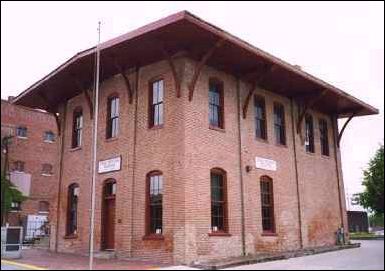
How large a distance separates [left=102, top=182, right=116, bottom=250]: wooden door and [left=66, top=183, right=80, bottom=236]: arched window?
2.21m

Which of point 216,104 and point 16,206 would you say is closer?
point 216,104

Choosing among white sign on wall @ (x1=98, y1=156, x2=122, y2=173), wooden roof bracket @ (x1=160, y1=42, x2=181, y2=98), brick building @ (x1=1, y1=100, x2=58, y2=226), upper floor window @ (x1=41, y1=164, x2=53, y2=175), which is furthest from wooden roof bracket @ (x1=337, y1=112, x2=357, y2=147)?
upper floor window @ (x1=41, y1=164, x2=53, y2=175)

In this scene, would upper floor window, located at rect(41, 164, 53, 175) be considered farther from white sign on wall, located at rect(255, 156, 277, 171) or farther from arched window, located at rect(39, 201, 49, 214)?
white sign on wall, located at rect(255, 156, 277, 171)

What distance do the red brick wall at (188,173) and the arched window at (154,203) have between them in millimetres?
224

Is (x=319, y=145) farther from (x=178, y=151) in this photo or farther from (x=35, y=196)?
(x=35, y=196)

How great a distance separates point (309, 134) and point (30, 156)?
2640 centimetres

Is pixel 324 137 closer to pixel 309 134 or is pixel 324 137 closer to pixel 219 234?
pixel 309 134

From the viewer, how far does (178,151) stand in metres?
15.9

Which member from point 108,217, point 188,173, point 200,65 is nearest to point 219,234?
point 188,173

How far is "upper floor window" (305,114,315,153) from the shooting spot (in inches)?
898

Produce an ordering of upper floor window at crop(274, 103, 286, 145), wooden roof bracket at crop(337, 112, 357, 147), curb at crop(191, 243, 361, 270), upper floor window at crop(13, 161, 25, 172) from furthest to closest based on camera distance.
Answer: upper floor window at crop(13, 161, 25, 172), wooden roof bracket at crop(337, 112, 357, 147), upper floor window at crop(274, 103, 286, 145), curb at crop(191, 243, 361, 270)

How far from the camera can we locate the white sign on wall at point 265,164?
1884 centimetres

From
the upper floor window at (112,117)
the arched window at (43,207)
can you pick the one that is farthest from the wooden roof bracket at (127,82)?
the arched window at (43,207)

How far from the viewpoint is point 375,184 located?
14.4 metres
